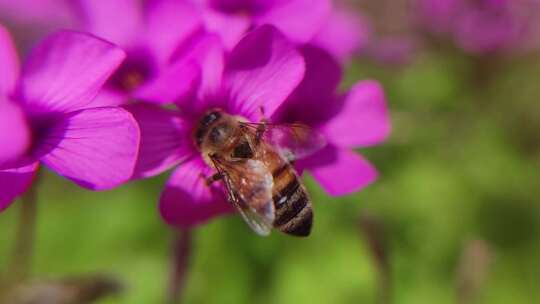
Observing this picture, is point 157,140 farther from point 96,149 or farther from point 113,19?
point 113,19

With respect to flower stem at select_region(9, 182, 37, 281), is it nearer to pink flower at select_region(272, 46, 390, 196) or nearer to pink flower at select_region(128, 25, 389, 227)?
pink flower at select_region(128, 25, 389, 227)

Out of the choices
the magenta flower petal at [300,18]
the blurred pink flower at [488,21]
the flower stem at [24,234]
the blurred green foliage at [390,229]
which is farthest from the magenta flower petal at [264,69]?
the blurred pink flower at [488,21]

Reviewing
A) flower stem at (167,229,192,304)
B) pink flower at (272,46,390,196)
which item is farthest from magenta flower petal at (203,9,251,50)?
flower stem at (167,229,192,304)

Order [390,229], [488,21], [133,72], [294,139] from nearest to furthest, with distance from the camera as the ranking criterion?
[294,139] < [133,72] < [390,229] < [488,21]

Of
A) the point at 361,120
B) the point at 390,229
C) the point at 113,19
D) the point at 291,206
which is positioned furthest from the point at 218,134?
the point at 390,229

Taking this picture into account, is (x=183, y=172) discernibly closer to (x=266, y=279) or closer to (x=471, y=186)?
(x=266, y=279)

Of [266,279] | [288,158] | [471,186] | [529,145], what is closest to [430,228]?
[471,186]
